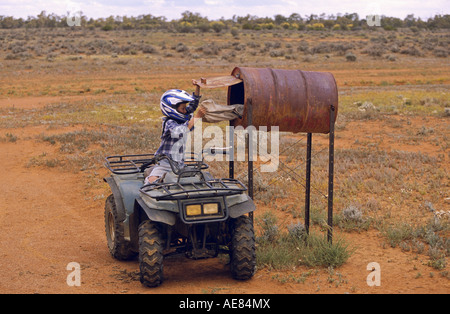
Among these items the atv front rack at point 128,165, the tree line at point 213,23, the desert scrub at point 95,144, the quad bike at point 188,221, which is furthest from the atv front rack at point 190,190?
the tree line at point 213,23

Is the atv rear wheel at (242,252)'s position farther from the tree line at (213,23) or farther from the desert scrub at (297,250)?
the tree line at (213,23)

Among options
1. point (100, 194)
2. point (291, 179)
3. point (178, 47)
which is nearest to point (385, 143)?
point (291, 179)

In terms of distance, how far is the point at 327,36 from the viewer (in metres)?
59.8

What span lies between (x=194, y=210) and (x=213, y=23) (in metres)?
67.2

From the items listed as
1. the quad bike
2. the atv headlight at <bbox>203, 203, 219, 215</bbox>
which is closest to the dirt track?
the quad bike

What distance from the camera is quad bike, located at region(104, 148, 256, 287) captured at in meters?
5.75

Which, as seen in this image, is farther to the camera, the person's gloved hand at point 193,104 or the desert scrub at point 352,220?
the desert scrub at point 352,220

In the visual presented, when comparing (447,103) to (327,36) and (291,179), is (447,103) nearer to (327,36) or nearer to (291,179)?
(291,179)

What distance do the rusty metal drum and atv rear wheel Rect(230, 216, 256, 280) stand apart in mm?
1554

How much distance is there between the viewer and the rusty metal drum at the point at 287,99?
7.02 m

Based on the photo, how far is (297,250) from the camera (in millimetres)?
7203

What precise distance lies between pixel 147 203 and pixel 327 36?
5706 cm

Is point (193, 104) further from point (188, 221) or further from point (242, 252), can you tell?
point (242, 252)

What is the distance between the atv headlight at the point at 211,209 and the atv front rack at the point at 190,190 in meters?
0.11
